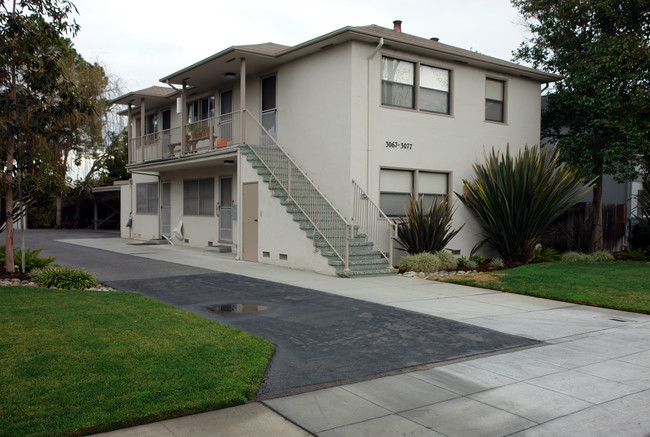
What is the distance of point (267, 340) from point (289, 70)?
11.4m

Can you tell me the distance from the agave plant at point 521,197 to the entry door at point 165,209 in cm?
1255

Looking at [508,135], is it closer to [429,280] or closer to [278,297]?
[429,280]

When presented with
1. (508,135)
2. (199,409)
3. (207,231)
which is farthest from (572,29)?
(199,409)

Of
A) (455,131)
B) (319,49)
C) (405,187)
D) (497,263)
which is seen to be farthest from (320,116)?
(497,263)

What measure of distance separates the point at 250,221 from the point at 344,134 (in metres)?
3.75

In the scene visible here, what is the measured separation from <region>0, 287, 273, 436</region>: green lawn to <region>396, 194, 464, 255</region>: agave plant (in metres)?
7.68

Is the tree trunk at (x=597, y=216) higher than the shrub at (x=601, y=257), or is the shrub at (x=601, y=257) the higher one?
the tree trunk at (x=597, y=216)

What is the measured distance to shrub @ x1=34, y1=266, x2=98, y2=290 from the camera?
383 inches

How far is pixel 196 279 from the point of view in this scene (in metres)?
11.4

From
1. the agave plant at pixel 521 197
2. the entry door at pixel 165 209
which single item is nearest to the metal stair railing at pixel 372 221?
the agave plant at pixel 521 197

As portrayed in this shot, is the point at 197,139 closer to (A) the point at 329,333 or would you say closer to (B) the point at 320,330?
(B) the point at 320,330

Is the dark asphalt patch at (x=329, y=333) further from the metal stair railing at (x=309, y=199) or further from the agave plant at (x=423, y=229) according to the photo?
the agave plant at (x=423, y=229)

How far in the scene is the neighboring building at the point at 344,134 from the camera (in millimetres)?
14086

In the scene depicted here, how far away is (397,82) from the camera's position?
15.1 m
